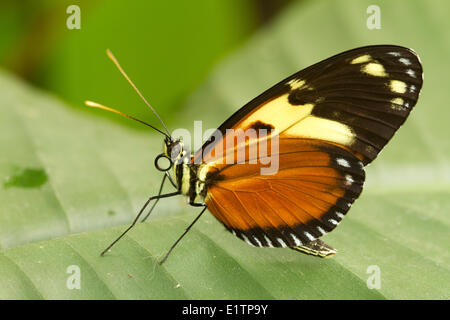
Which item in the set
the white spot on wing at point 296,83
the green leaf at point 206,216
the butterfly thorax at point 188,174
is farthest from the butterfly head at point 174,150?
the white spot on wing at point 296,83

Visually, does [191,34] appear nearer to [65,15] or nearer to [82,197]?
[65,15]

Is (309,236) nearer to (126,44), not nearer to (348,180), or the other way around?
(348,180)

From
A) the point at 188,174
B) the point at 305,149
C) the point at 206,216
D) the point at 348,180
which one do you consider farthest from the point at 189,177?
the point at 348,180

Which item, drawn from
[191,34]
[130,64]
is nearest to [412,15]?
[191,34]

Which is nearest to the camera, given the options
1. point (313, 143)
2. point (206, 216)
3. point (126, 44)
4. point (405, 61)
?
point (405, 61)

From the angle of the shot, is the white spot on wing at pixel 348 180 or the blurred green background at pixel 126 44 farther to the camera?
the blurred green background at pixel 126 44

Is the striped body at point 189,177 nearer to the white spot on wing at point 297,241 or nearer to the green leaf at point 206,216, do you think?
the green leaf at point 206,216

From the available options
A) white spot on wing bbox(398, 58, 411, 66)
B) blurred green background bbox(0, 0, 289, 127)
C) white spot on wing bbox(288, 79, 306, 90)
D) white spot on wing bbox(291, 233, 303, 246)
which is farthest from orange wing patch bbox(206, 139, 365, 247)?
blurred green background bbox(0, 0, 289, 127)
